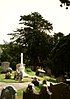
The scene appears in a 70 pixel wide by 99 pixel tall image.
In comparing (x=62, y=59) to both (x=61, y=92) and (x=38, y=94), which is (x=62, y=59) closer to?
(x=61, y=92)

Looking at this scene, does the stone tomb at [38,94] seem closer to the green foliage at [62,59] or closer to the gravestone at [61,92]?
the gravestone at [61,92]

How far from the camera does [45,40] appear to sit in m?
65.9

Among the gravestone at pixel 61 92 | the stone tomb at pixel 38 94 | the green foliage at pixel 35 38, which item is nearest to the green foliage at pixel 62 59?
the gravestone at pixel 61 92

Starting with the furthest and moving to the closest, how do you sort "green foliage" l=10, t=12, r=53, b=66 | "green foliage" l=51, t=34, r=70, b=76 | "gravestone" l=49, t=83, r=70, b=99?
"green foliage" l=10, t=12, r=53, b=66 < "green foliage" l=51, t=34, r=70, b=76 < "gravestone" l=49, t=83, r=70, b=99

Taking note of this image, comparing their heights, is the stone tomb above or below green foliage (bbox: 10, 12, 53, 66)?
below

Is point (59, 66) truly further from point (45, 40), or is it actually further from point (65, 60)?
point (45, 40)

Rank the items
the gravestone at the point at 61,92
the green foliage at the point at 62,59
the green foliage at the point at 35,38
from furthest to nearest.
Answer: the green foliage at the point at 35,38
the green foliage at the point at 62,59
the gravestone at the point at 61,92

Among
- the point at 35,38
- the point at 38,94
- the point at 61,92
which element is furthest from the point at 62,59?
the point at 35,38

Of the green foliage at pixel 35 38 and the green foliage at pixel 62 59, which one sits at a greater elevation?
the green foliage at pixel 35 38

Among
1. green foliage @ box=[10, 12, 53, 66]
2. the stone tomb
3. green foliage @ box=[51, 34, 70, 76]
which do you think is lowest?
the stone tomb

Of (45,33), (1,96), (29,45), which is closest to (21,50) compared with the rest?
(29,45)

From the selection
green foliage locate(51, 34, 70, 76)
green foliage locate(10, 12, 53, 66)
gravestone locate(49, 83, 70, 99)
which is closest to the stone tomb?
gravestone locate(49, 83, 70, 99)

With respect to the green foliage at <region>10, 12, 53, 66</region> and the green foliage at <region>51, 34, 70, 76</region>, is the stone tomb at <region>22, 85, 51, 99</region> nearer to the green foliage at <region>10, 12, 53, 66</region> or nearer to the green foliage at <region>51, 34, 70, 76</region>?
the green foliage at <region>51, 34, 70, 76</region>

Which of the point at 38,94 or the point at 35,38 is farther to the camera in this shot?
the point at 35,38
